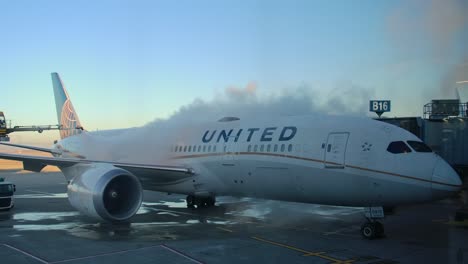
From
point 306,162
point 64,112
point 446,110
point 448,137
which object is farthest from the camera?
point 64,112

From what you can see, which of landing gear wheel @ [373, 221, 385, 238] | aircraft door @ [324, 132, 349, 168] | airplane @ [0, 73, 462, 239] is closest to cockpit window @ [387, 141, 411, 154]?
airplane @ [0, 73, 462, 239]

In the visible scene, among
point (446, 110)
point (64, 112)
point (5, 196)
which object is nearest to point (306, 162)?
point (446, 110)

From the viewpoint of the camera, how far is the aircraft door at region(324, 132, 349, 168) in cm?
1242

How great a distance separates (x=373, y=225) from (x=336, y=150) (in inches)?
89.2

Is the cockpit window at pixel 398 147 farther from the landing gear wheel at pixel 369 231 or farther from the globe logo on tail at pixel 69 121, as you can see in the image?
the globe logo on tail at pixel 69 121

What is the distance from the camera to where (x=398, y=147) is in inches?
463

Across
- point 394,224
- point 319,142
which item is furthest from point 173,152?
point 394,224

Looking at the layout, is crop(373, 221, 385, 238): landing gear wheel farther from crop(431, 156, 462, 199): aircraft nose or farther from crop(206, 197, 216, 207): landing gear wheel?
crop(206, 197, 216, 207): landing gear wheel

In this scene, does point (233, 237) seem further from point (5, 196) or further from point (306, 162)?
point (5, 196)

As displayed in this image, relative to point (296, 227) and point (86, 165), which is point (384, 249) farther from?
point (86, 165)

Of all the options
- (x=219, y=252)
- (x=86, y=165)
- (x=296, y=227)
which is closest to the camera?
(x=219, y=252)

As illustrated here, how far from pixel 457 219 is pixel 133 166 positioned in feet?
37.7

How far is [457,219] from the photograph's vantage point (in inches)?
598

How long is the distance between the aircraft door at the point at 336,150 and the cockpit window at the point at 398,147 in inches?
49.0
